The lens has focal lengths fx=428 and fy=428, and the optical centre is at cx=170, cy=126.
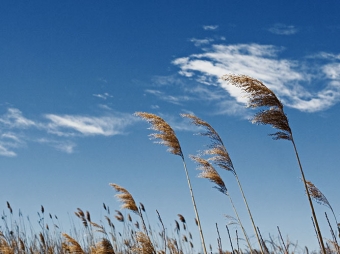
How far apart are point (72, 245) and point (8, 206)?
539cm

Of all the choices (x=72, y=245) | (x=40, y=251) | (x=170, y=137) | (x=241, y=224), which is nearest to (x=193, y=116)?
(x=170, y=137)

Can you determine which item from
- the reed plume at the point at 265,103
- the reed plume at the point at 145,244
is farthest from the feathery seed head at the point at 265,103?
the reed plume at the point at 145,244

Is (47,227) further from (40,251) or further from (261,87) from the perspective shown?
(261,87)

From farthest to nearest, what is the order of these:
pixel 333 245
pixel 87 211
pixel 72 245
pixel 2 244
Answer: pixel 87 211
pixel 2 244
pixel 72 245
pixel 333 245

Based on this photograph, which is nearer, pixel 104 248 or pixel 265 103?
pixel 265 103

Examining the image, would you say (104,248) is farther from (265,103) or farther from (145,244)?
(265,103)

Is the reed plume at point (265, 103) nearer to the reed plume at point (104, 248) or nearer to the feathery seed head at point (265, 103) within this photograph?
the feathery seed head at point (265, 103)

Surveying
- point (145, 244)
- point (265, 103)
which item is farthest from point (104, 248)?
point (265, 103)

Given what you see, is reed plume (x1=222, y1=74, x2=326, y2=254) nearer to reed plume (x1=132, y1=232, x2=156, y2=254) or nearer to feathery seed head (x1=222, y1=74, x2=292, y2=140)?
feathery seed head (x1=222, y1=74, x2=292, y2=140)

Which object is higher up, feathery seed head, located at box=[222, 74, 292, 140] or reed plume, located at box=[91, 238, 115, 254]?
feathery seed head, located at box=[222, 74, 292, 140]

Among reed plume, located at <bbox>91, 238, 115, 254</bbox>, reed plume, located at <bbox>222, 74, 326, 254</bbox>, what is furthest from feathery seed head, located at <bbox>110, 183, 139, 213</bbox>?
reed plume, located at <bbox>222, 74, 326, 254</bbox>

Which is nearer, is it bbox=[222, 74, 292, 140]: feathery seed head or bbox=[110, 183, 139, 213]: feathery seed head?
bbox=[222, 74, 292, 140]: feathery seed head

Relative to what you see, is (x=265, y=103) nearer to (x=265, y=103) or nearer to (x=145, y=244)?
(x=265, y=103)

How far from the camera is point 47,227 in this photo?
1061 cm
